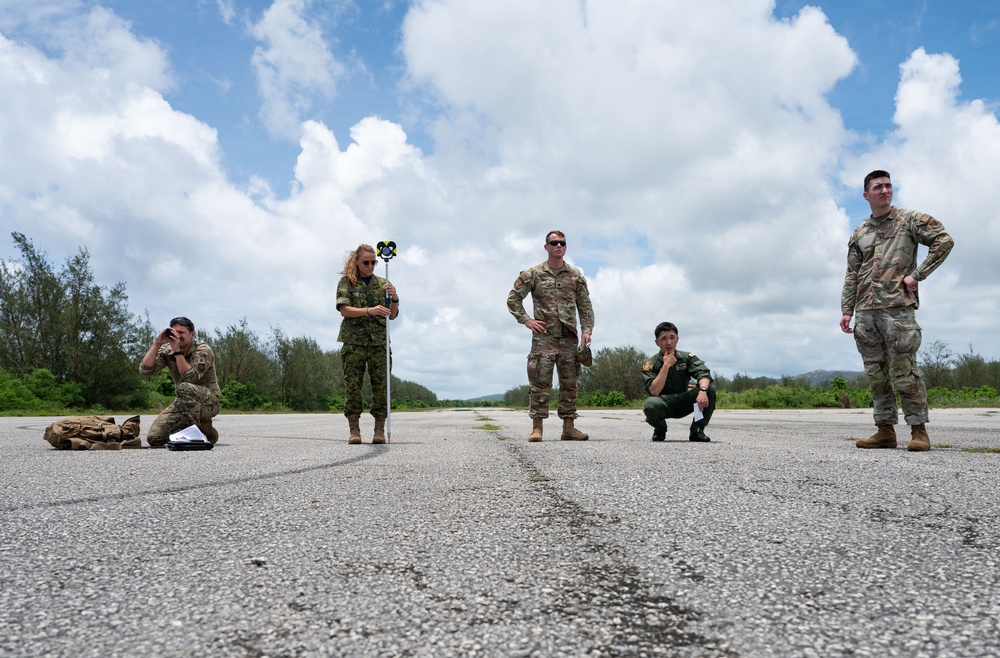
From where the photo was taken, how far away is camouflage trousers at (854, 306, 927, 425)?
202 inches

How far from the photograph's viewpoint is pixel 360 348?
271 inches

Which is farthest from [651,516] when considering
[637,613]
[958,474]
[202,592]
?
[958,474]

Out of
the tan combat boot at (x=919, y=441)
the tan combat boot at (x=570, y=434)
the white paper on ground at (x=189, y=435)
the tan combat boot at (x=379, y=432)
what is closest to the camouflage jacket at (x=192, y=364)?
the white paper on ground at (x=189, y=435)

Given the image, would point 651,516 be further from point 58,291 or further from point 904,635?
point 58,291

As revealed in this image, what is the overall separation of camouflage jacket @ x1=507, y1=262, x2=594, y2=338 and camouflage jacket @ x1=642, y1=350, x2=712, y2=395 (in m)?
0.80

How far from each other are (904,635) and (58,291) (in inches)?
1463

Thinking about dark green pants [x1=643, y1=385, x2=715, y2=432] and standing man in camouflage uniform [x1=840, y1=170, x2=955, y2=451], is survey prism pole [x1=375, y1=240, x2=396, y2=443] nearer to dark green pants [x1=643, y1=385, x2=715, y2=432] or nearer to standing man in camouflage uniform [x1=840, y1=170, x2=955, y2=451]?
dark green pants [x1=643, y1=385, x2=715, y2=432]

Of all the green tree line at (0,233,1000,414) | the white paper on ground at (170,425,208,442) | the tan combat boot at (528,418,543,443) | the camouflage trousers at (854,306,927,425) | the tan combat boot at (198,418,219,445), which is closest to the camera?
the camouflage trousers at (854,306,927,425)

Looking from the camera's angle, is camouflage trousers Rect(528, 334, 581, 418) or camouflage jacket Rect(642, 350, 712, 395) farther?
camouflage trousers Rect(528, 334, 581, 418)

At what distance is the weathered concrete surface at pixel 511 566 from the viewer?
46.8 inches

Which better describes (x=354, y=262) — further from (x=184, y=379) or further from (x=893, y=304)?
(x=893, y=304)

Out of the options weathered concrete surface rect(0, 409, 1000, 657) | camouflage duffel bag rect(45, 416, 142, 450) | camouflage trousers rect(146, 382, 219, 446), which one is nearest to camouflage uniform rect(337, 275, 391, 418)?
camouflage trousers rect(146, 382, 219, 446)

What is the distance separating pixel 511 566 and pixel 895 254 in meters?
5.16

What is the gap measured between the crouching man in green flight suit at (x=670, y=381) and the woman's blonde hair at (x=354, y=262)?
3376 millimetres
